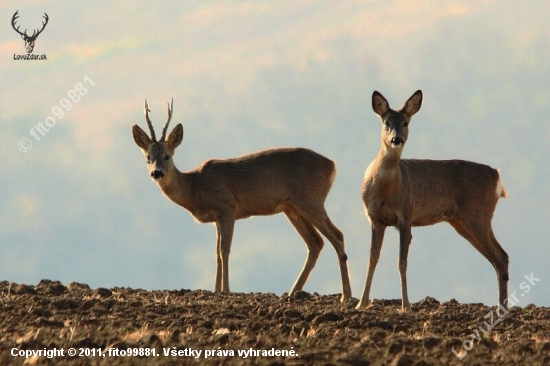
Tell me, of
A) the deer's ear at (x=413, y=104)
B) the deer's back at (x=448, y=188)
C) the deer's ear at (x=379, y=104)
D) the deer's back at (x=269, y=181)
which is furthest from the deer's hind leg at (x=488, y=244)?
the deer's back at (x=269, y=181)

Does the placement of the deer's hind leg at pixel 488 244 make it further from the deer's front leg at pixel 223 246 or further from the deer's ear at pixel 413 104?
the deer's front leg at pixel 223 246

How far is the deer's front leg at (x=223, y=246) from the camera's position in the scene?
762 inches

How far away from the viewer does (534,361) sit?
1152 cm

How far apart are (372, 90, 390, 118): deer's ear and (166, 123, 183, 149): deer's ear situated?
5.04 metres

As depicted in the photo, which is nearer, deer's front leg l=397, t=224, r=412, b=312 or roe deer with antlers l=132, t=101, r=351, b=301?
deer's front leg l=397, t=224, r=412, b=312

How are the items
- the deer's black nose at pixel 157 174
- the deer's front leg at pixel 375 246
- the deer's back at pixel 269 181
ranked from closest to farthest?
the deer's front leg at pixel 375 246 < the deer's black nose at pixel 157 174 < the deer's back at pixel 269 181

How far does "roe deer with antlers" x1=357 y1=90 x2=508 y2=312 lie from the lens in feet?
53.3

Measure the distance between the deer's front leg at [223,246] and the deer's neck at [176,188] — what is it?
689 millimetres

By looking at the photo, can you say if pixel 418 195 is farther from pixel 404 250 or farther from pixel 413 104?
pixel 413 104

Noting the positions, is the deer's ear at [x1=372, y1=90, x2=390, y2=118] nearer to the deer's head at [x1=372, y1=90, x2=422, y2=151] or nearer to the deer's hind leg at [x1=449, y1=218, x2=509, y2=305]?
the deer's head at [x1=372, y1=90, x2=422, y2=151]

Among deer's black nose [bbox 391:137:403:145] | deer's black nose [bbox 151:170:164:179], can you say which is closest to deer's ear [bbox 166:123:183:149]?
deer's black nose [bbox 151:170:164:179]

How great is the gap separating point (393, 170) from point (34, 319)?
5.34 m

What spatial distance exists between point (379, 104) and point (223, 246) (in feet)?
13.4

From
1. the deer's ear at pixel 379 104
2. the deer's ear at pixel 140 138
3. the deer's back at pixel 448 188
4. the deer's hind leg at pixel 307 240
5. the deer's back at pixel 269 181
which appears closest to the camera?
the deer's ear at pixel 379 104
